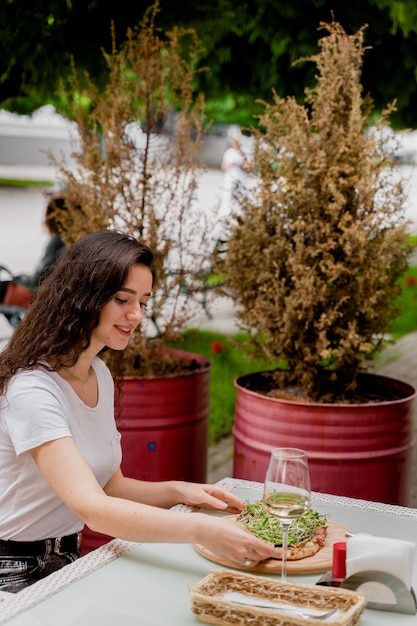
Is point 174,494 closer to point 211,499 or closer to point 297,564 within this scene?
point 211,499

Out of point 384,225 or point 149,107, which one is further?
point 149,107

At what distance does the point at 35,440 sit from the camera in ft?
7.87

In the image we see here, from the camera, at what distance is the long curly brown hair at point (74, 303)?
2627mm

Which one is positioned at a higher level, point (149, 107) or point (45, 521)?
point (149, 107)

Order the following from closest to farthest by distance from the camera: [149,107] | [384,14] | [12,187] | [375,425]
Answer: [375,425]
[149,107]
[384,14]
[12,187]

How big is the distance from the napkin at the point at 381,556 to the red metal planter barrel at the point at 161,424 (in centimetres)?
228

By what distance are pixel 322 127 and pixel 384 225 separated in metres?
0.52

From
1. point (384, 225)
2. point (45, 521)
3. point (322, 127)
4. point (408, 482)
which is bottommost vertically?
point (408, 482)

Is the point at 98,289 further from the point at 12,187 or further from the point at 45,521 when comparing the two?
the point at 12,187

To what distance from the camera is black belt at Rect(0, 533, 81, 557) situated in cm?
263

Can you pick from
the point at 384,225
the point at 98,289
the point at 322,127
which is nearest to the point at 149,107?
the point at 322,127

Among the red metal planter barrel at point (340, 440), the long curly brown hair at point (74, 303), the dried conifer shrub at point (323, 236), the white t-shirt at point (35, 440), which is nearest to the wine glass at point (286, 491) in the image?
the white t-shirt at point (35, 440)

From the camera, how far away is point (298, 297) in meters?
4.00

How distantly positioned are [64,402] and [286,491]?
0.77 meters
